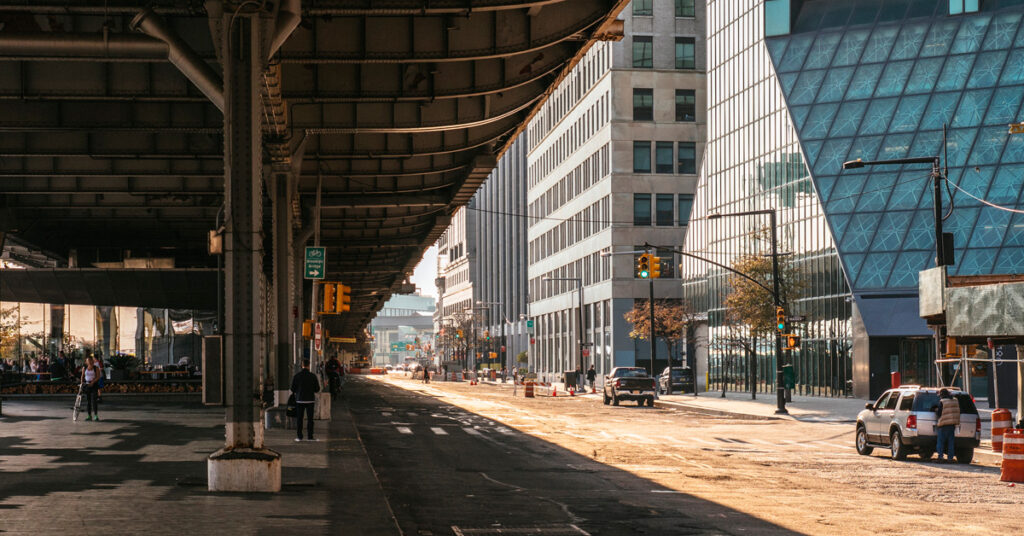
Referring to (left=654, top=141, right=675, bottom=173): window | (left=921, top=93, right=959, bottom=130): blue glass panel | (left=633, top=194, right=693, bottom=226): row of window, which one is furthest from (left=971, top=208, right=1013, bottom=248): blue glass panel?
(left=654, top=141, right=675, bottom=173): window

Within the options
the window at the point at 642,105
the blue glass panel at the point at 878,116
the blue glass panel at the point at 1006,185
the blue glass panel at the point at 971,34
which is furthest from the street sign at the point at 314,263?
the window at the point at 642,105

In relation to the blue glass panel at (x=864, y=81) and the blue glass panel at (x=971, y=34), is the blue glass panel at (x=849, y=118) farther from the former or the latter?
the blue glass panel at (x=971, y=34)

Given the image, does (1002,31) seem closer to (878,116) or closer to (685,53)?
(878,116)

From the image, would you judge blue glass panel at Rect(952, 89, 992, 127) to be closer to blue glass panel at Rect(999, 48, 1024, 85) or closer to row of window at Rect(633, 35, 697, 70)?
blue glass panel at Rect(999, 48, 1024, 85)

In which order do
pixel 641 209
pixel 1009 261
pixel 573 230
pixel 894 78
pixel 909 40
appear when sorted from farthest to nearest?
pixel 573 230
pixel 641 209
pixel 909 40
pixel 894 78
pixel 1009 261

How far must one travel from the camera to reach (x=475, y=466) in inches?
901

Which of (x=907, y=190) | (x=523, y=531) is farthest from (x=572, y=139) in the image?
(x=523, y=531)

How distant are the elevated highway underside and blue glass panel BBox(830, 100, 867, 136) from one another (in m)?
22.8

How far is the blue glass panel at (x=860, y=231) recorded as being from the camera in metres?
57.2

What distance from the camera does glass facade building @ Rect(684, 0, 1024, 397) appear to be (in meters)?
53.3

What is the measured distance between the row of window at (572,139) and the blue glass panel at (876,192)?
38739 millimetres

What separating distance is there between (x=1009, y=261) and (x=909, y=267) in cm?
508

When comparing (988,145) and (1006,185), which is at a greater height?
(988,145)

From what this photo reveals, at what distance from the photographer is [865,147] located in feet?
191
